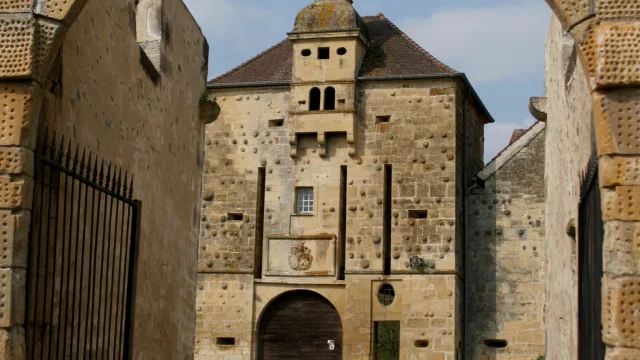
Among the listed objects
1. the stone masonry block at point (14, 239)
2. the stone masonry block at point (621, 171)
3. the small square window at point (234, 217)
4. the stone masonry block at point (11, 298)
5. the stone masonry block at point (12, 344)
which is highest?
the small square window at point (234, 217)

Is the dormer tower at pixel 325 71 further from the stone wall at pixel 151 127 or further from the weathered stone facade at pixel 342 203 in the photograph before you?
the stone wall at pixel 151 127

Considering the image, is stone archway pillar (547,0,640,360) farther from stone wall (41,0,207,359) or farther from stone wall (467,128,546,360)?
stone wall (467,128,546,360)

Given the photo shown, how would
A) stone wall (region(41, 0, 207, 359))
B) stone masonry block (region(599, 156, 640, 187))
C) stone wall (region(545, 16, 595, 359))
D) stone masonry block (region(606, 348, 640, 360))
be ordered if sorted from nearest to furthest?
stone masonry block (region(606, 348, 640, 360)) < stone masonry block (region(599, 156, 640, 187)) < stone wall (region(41, 0, 207, 359)) < stone wall (region(545, 16, 595, 359))

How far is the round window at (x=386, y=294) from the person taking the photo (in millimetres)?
24500

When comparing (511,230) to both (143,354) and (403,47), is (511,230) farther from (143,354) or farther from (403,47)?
(143,354)

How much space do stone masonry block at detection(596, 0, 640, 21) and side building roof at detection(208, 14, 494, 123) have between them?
56.3 ft

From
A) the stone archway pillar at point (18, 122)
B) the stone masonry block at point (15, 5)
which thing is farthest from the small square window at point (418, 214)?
the stone masonry block at point (15, 5)

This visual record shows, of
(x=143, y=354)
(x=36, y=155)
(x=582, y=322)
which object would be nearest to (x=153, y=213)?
(x=143, y=354)

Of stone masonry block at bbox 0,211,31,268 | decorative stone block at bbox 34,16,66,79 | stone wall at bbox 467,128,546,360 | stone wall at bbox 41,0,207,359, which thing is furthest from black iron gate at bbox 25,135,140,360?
stone wall at bbox 467,128,546,360

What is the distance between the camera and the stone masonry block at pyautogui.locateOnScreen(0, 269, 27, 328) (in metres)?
7.95

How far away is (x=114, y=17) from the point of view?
1055cm

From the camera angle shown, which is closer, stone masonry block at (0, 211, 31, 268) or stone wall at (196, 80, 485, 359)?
stone masonry block at (0, 211, 31, 268)

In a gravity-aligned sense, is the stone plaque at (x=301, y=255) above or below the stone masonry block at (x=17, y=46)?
below

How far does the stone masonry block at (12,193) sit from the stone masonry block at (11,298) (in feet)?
1.50
